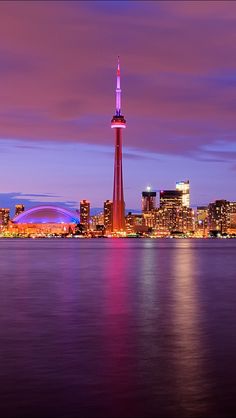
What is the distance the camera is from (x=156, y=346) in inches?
814

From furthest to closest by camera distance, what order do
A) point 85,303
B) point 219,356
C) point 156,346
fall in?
point 85,303 < point 156,346 < point 219,356

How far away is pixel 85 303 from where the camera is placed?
34156 mm

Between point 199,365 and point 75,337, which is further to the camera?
point 75,337

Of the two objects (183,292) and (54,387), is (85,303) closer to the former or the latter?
(183,292)

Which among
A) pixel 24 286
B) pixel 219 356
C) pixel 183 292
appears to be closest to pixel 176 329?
pixel 219 356

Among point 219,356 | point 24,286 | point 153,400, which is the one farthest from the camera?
point 24,286

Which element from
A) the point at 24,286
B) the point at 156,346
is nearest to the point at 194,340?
the point at 156,346

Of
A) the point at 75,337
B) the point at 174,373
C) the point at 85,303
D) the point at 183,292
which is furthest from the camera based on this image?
the point at 183,292

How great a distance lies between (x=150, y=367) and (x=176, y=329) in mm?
7566

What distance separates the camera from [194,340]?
71.9 ft

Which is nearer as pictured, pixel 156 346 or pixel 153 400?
pixel 153 400

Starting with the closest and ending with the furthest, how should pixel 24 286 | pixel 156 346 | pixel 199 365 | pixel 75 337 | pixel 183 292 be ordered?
1. pixel 199 365
2. pixel 156 346
3. pixel 75 337
4. pixel 183 292
5. pixel 24 286

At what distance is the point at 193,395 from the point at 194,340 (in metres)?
7.77

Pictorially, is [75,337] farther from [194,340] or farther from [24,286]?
[24,286]
